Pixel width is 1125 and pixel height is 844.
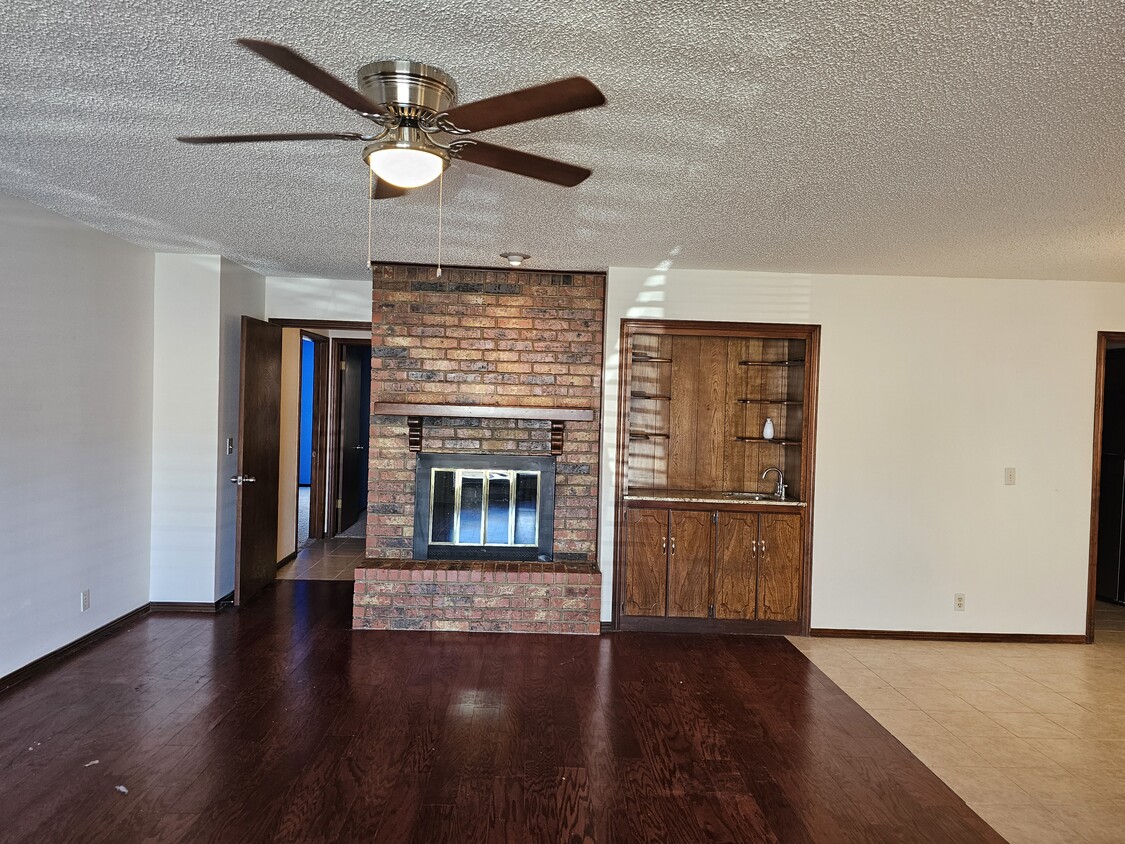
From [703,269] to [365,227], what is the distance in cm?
210

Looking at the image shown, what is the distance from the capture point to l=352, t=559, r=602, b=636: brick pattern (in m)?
4.66

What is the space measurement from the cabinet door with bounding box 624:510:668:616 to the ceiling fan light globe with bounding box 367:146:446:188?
326 centimetres

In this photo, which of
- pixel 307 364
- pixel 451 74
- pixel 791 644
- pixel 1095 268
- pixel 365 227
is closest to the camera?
pixel 451 74

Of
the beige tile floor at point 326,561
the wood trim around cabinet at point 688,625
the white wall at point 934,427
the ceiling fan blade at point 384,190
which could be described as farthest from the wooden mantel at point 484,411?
the ceiling fan blade at point 384,190

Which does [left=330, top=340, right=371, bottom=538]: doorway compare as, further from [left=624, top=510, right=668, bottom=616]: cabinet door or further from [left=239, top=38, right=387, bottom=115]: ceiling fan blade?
[left=239, top=38, right=387, bottom=115]: ceiling fan blade

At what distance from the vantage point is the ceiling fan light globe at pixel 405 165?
6.02 feet

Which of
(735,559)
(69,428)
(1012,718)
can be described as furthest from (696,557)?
(69,428)

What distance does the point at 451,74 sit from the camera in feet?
6.79

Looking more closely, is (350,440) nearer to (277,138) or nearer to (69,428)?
(69,428)

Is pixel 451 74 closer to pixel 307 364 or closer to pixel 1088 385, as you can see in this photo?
pixel 1088 385

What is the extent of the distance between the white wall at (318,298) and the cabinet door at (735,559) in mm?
3041

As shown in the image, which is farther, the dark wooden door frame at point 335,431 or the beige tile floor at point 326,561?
the dark wooden door frame at point 335,431

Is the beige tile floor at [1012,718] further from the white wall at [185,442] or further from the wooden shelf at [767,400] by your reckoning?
the white wall at [185,442]

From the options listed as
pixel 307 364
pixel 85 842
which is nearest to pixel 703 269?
pixel 85 842
